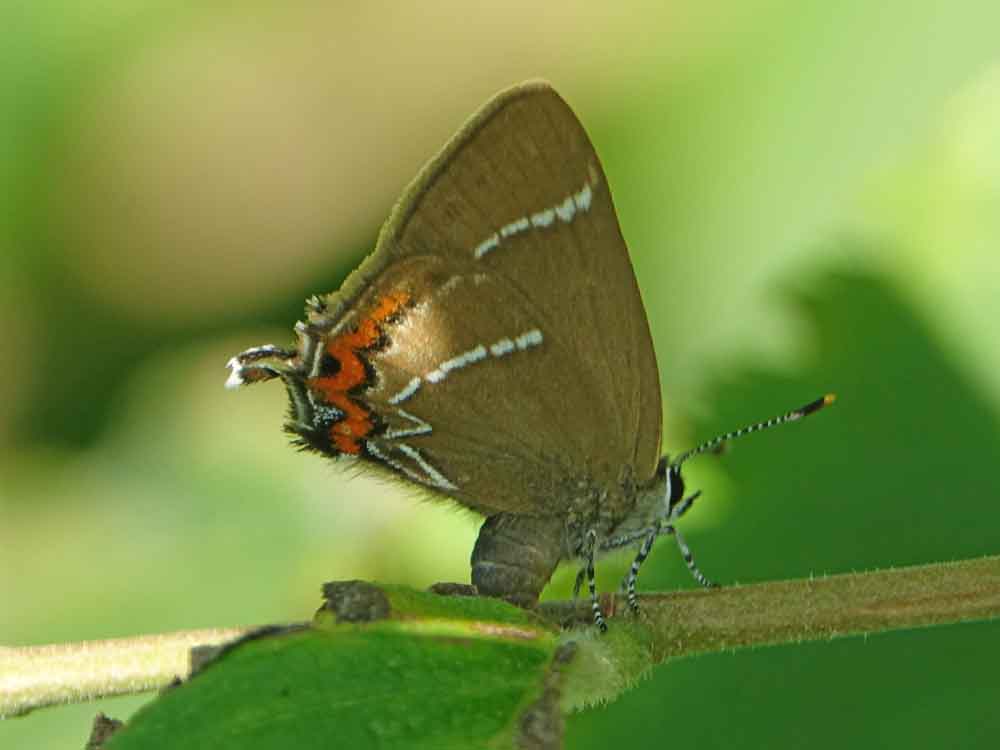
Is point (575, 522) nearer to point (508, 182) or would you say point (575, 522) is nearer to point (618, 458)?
point (618, 458)

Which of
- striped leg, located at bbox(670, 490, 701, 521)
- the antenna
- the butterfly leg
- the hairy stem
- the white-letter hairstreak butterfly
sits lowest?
the hairy stem

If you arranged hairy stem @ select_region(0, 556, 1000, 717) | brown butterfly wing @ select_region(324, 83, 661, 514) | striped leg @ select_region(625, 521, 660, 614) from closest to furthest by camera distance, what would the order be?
1. hairy stem @ select_region(0, 556, 1000, 717)
2. striped leg @ select_region(625, 521, 660, 614)
3. brown butterfly wing @ select_region(324, 83, 661, 514)

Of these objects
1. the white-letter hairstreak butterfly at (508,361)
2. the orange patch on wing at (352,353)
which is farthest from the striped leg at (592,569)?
the orange patch on wing at (352,353)

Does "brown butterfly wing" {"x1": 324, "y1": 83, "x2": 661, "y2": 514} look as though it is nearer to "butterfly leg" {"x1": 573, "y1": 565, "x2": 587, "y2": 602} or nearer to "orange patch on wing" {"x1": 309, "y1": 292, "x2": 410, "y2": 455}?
"orange patch on wing" {"x1": 309, "y1": 292, "x2": 410, "y2": 455}

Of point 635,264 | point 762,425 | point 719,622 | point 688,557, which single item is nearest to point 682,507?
point 688,557

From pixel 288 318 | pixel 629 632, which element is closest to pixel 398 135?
pixel 288 318

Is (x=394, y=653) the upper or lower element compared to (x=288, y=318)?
lower

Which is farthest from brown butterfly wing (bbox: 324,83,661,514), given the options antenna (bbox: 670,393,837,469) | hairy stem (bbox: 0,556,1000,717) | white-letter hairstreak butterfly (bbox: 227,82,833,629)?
hairy stem (bbox: 0,556,1000,717)

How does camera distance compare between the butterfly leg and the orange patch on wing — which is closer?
the orange patch on wing
